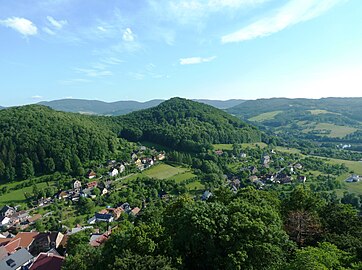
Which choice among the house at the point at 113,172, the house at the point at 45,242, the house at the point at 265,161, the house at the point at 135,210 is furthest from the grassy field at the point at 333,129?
the house at the point at 45,242

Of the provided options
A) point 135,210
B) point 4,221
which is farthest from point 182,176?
point 4,221

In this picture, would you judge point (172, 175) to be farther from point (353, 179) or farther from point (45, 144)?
point (353, 179)

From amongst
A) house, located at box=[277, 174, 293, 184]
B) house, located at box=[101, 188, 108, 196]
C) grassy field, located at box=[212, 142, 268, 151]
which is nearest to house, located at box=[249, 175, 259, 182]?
house, located at box=[277, 174, 293, 184]

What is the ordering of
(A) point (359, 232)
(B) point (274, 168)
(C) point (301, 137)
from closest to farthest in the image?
(A) point (359, 232) → (B) point (274, 168) → (C) point (301, 137)

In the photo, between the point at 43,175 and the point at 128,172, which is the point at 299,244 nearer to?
the point at 128,172

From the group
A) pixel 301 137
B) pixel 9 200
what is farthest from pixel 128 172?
pixel 301 137

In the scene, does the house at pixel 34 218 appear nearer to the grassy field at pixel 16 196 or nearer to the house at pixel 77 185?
the grassy field at pixel 16 196
